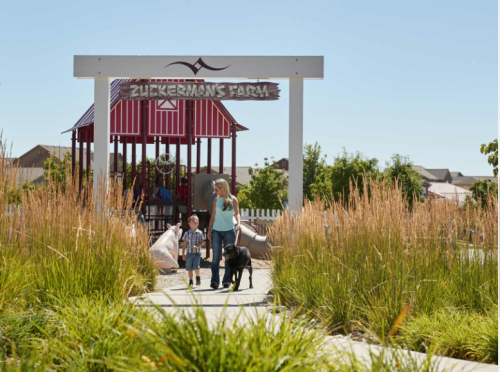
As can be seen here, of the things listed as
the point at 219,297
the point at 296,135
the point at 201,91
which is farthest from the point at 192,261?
the point at 201,91

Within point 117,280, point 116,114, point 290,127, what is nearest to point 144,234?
point 117,280

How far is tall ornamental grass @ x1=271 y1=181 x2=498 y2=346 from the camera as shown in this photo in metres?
4.86

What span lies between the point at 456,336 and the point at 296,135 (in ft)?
18.2

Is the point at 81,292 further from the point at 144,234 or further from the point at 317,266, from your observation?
the point at 144,234

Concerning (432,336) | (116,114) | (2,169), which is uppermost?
(116,114)

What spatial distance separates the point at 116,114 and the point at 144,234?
8.35 m

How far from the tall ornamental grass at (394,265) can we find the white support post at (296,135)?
10.7 feet

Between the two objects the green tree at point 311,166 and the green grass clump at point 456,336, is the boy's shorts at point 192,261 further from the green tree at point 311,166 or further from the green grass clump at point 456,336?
the green tree at point 311,166

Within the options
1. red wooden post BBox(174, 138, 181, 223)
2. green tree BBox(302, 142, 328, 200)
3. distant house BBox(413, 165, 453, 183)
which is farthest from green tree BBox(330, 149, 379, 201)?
distant house BBox(413, 165, 453, 183)

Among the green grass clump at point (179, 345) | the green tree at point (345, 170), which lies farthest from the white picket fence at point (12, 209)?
the green tree at point (345, 170)

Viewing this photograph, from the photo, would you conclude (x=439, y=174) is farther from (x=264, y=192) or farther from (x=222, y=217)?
(x=222, y=217)

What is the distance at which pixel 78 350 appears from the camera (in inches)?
140

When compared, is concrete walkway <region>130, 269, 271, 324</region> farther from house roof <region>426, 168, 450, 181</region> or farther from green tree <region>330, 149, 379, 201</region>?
house roof <region>426, 168, 450, 181</region>

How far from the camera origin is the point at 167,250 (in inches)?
407
